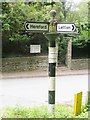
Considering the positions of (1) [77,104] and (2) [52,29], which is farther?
(1) [77,104]

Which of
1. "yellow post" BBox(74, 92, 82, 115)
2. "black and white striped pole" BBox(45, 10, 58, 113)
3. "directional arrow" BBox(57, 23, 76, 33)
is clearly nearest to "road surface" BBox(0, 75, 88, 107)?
"yellow post" BBox(74, 92, 82, 115)

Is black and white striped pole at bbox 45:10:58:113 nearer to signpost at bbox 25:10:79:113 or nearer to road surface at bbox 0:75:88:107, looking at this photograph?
signpost at bbox 25:10:79:113

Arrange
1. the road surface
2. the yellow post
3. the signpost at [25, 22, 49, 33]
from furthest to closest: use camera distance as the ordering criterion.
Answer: the road surface < the yellow post < the signpost at [25, 22, 49, 33]

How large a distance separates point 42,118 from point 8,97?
2.75 feet

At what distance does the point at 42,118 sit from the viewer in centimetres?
172

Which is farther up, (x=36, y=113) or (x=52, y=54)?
(x=52, y=54)

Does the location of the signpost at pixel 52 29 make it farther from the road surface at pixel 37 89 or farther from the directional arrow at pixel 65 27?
the road surface at pixel 37 89

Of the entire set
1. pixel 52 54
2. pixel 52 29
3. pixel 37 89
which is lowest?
pixel 37 89

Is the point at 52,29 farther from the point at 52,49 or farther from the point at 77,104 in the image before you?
the point at 77,104

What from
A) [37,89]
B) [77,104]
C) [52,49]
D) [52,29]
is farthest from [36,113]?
[37,89]

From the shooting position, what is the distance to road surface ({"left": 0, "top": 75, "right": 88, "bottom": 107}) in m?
2.51

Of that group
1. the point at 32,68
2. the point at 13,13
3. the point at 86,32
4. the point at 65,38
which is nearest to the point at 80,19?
the point at 86,32

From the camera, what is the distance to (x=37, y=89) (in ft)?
9.76

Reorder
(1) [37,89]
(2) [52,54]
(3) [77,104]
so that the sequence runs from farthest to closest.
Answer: (1) [37,89] → (3) [77,104] → (2) [52,54]
